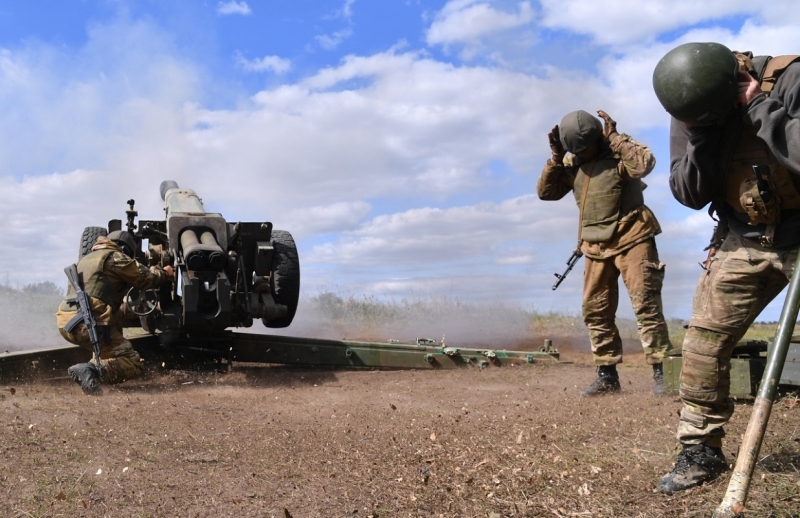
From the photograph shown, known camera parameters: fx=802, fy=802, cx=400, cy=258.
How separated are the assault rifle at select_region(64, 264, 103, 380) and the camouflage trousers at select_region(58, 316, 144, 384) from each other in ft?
0.27

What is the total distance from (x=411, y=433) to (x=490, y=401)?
1608 mm

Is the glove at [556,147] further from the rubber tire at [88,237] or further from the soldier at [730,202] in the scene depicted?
the rubber tire at [88,237]

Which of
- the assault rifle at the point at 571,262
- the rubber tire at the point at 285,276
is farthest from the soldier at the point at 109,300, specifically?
the assault rifle at the point at 571,262

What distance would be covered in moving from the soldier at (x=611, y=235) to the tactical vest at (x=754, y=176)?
2470mm

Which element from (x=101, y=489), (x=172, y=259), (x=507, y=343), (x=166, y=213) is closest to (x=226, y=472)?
(x=101, y=489)

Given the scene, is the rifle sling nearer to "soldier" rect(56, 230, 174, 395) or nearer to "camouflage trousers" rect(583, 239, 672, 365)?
"camouflage trousers" rect(583, 239, 672, 365)

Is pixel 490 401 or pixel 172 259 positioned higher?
pixel 172 259

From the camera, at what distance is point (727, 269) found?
3465mm

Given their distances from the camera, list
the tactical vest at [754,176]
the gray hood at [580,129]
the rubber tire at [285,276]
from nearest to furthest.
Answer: the tactical vest at [754,176], the gray hood at [580,129], the rubber tire at [285,276]

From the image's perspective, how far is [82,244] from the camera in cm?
842

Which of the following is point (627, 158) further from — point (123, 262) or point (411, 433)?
point (123, 262)

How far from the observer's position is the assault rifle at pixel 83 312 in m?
7.06

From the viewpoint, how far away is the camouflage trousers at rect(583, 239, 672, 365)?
239 inches

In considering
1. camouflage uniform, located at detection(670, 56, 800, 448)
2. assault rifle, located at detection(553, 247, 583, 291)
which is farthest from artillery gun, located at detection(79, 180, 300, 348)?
camouflage uniform, located at detection(670, 56, 800, 448)
